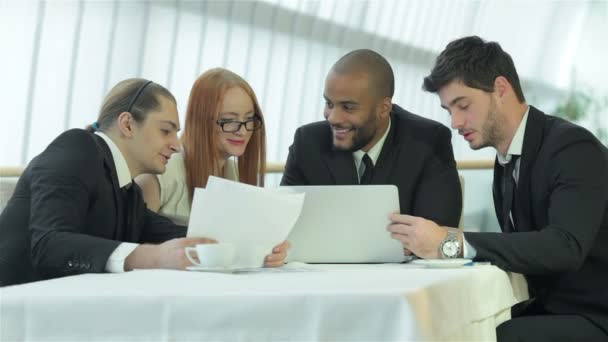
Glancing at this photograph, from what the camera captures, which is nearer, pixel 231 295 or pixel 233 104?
pixel 231 295

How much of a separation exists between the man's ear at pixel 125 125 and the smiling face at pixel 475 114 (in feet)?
3.05

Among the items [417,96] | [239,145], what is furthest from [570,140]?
[417,96]

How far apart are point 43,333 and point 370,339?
495 mm

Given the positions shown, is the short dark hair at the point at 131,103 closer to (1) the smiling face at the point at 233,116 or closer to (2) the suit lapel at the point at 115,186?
(2) the suit lapel at the point at 115,186

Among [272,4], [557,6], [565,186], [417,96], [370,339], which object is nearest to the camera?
[370,339]

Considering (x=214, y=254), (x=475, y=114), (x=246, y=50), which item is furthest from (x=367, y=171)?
(x=246, y=50)

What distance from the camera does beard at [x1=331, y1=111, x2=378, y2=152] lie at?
9.87ft

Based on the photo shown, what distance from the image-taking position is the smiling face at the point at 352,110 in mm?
3035

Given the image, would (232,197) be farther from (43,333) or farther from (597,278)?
(597,278)

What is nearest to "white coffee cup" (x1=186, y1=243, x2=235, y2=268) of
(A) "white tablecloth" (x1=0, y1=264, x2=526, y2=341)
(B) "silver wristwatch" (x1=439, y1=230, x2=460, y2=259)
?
(A) "white tablecloth" (x1=0, y1=264, x2=526, y2=341)

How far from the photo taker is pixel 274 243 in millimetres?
1894

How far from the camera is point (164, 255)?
183 cm

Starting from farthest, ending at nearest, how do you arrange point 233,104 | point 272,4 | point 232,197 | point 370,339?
point 272,4
point 233,104
point 232,197
point 370,339

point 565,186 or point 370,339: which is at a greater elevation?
point 565,186
